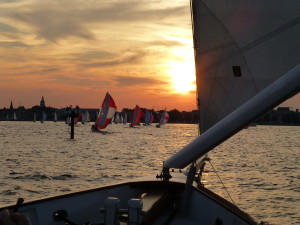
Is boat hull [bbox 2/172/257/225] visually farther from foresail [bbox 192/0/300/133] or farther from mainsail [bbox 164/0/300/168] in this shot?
foresail [bbox 192/0/300/133]

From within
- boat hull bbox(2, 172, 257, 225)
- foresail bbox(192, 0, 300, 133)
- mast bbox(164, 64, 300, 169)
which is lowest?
boat hull bbox(2, 172, 257, 225)

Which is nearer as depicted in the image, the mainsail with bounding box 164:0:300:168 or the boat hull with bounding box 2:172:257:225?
the boat hull with bounding box 2:172:257:225

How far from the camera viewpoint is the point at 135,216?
562cm

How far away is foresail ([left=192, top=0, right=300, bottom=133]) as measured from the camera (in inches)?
338

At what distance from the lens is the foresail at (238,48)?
859cm

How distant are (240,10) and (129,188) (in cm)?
449

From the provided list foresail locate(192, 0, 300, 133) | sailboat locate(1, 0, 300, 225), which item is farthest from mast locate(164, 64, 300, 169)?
foresail locate(192, 0, 300, 133)

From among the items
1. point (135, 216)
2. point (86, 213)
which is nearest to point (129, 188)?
point (86, 213)

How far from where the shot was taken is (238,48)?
364 inches

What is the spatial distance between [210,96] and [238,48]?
1345 millimetres

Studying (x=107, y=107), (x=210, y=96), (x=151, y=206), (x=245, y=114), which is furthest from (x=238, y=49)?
(x=107, y=107)

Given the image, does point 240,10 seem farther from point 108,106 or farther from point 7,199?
point 108,106

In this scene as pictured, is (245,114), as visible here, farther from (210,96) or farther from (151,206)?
(210,96)

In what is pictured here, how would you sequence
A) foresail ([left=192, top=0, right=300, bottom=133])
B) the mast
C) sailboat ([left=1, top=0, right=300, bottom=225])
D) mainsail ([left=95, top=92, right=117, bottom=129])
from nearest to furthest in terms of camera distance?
the mast < sailboat ([left=1, top=0, right=300, bottom=225]) < foresail ([left=192, top=0, right=300, bottom=133]) < mainsail ([left=95, top=92, right=117, bottom=129])
